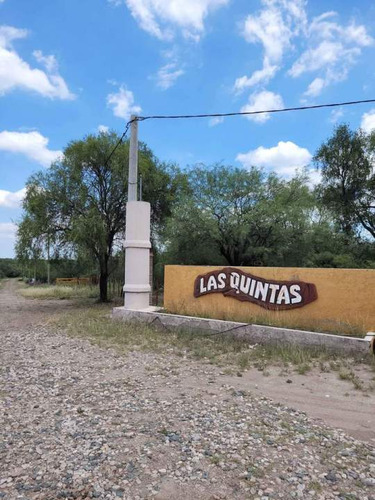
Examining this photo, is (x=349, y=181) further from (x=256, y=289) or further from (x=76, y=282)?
(x=76, y=282)

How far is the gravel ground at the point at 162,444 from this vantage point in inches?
133

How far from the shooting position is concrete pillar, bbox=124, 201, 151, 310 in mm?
13570

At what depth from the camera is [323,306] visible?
9953 mm

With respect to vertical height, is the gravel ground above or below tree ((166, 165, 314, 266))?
below

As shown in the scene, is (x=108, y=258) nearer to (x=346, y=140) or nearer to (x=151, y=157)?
(x=151, y=157)

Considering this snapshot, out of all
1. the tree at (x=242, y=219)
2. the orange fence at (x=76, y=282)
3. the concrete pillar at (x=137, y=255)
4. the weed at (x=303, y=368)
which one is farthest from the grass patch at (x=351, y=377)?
the orange fence at (x=76, y=282)

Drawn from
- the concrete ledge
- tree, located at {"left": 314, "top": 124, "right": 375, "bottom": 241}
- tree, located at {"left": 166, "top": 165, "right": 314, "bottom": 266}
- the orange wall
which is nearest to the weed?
the concrete ledge

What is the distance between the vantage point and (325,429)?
463 centimetres

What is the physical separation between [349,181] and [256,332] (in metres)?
20.3

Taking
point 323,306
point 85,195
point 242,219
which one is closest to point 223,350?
point 323,306

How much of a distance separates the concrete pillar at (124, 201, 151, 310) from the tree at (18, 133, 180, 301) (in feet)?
14.1

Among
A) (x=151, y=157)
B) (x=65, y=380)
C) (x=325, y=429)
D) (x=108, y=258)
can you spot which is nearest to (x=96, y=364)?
(x=65, y=380)

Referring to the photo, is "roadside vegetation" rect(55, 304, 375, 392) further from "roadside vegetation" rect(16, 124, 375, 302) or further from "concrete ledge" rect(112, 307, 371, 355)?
"roadside vegetation" rect(16, 124, 375, 302)

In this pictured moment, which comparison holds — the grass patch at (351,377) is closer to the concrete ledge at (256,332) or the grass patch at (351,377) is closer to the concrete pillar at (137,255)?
the concrete ledge at (256,332)
